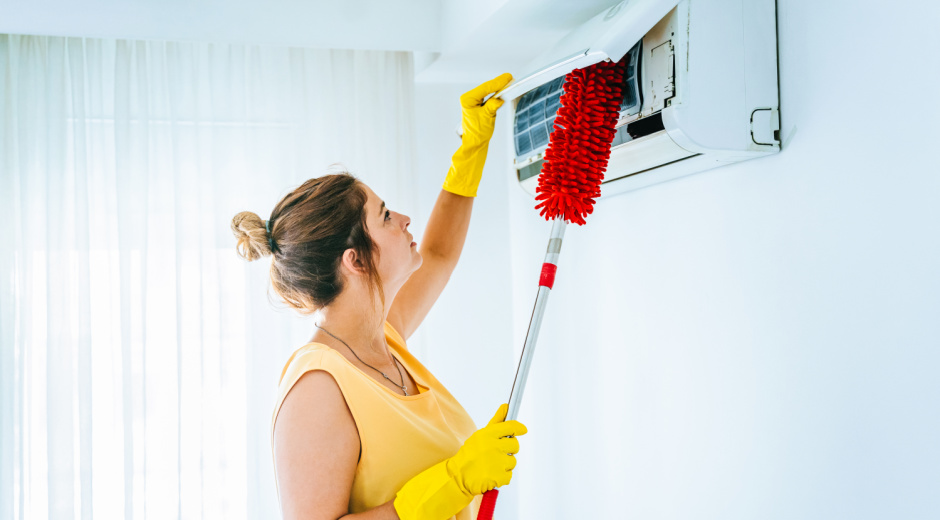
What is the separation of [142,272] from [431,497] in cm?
118

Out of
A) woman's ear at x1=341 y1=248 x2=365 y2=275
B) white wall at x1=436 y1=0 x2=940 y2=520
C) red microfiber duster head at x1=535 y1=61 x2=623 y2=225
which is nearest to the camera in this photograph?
white wall at x1=436 y1=0 x2=940 y2=520

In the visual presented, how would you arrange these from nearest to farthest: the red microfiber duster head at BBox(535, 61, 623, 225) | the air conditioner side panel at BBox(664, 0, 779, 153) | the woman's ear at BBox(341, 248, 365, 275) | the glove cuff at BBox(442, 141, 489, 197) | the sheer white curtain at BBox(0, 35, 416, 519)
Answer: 1. the air conditioner side panel at BBox(664, 0, 779, 153)
2. the red microfiber duster head at BBox(535, 61, 623, 225)
3. the woman's ear at BBox(341, 248, 365, 275)
4. the glove cuff at BBox(442, 141, 489, 197)
5. the sheer white curtain at BBox(0, 35, 416, 519)

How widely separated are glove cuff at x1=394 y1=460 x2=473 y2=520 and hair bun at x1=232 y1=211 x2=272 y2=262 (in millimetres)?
504

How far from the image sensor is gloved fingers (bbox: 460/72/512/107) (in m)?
1.32

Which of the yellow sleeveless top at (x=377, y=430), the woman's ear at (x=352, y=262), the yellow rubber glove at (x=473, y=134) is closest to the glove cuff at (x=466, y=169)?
the yellow rubber glove at (x=473, y=134)

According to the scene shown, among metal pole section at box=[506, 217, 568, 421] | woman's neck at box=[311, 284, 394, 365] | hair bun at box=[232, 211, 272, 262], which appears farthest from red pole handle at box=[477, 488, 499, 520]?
hair bun at box=[232, 211, 272, 262]

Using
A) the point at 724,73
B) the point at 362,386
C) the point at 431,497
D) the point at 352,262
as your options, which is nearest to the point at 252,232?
the point at 352,262

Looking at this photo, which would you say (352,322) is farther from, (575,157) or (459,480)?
(575,157)

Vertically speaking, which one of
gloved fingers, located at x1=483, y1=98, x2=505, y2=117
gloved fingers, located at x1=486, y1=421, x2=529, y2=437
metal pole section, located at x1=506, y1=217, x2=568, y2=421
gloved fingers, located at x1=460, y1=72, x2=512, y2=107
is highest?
gloved fingers, located at x1=460, y1=72, x2=512, y2=107

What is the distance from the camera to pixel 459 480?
1.08 meters

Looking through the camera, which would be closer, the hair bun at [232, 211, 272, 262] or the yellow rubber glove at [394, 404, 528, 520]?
the yellow rubber glove at [394, 404, 528, 520]

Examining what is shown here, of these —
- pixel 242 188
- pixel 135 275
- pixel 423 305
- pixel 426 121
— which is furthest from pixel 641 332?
pixel 135 275

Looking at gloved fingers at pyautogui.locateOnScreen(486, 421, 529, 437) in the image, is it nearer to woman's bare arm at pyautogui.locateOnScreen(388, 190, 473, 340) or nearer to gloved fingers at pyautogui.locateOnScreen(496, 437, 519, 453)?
gloved fingers at pyautogui.locateOnScreen(496, 437, 519, 453)

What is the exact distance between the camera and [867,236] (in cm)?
85
